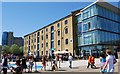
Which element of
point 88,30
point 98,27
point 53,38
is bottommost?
point 53,38

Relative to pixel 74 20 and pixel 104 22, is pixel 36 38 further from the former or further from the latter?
pixel 104 22

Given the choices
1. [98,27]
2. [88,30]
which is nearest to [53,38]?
[88,30]

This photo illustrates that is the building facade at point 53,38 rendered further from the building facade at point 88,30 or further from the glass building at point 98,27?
the glass building at point 98,27

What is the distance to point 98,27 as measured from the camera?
191ft

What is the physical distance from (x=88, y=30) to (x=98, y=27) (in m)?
3.67

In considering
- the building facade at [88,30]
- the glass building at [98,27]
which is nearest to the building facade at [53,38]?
the building facade at [88,30]

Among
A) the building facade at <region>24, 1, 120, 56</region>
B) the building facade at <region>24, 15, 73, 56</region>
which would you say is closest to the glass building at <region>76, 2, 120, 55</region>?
the building facade at <region>24, 1, 120, 56</region>

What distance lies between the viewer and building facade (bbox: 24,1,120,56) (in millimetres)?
58312

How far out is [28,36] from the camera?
101 meters

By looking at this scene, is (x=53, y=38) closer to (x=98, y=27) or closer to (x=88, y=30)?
(x=88, y=30)

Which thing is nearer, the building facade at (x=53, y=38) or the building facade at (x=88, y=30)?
the building facade at (x=88, y=30)

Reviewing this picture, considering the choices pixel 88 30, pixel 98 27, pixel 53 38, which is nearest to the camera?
pixel 98 27

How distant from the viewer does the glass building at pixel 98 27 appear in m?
58.0

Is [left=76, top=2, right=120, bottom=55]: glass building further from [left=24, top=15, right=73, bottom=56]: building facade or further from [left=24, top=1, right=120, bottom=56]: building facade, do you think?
[left=24, top=15, right=73, bottom=56]: building facade
